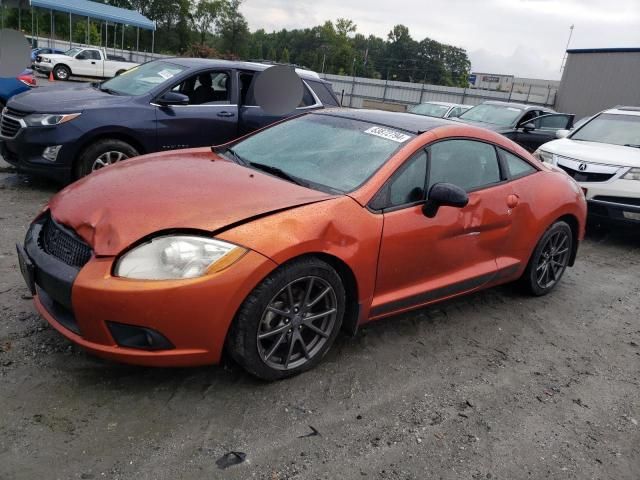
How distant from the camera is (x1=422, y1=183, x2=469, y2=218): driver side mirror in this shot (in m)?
3.29

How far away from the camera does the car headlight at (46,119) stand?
576cm

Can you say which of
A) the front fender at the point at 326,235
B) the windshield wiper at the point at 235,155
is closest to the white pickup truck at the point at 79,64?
the windshield wiper at the point at 235,155

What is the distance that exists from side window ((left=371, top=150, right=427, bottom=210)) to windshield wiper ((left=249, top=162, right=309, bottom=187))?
18.5 inches

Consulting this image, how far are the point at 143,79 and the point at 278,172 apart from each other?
4113 millimetres

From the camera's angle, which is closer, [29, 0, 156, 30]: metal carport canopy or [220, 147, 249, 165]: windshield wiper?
[220, 147, 249, 165]: windshield wiper

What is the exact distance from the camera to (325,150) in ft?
11.8

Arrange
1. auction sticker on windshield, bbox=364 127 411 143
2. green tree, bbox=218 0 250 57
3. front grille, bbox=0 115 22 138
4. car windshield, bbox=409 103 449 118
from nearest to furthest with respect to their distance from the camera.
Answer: auction sticker on windshield, bbox=364 127 411 143
front grille, bbox=0 115 22 138
car windshield, bbox=409 103 449 118
green tree, bbox=218 0 250 57

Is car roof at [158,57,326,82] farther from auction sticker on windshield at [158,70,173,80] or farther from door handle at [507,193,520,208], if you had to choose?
door handle at [507,193,520,208]

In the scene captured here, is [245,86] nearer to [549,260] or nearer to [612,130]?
[549,260]

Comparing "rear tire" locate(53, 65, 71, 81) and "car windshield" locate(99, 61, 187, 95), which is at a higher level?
"car windshield" locate(99, 61, 187, 95)

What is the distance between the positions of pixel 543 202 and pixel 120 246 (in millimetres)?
3292

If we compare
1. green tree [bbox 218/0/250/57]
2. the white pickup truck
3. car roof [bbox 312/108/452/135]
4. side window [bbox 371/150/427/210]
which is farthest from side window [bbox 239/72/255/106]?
green tree [bbox 218/0/250/57]

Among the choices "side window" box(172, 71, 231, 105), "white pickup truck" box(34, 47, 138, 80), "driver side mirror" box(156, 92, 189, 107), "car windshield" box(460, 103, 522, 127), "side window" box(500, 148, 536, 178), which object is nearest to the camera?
"side window" box(500, 148, 536, 178)

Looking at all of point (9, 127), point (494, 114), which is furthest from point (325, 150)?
point (494, 114)
